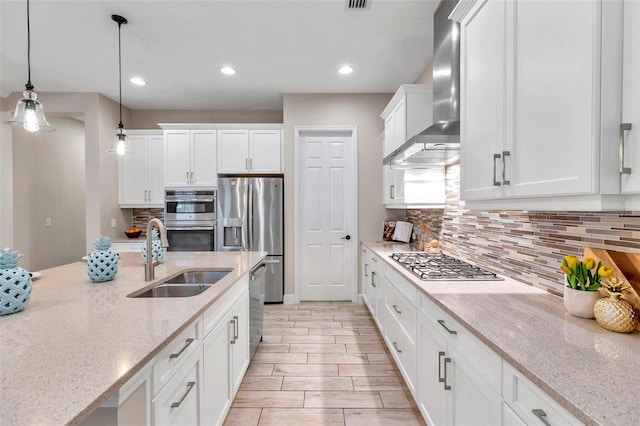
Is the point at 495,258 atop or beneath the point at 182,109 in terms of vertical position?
beneath

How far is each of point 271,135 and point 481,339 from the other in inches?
147

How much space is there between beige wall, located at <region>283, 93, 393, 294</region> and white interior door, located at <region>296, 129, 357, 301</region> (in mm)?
163

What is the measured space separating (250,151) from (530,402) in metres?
3.98

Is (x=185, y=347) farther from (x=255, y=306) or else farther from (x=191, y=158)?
(x=191, y=158)

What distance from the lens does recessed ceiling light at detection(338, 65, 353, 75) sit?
3336mm

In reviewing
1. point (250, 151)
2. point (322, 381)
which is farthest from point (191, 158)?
point (322, 381)

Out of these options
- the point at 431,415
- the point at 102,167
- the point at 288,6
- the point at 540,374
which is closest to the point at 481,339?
the point at 540,374

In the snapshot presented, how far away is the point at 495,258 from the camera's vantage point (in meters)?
2.04

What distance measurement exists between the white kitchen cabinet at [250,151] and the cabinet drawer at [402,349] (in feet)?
8.33

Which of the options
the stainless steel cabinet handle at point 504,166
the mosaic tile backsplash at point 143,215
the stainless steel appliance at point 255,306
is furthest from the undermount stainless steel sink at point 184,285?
the mosaic tile backsplash at point 143,215

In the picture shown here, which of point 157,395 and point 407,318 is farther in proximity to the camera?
point 407,318

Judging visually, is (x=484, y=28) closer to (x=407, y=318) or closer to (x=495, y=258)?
(x=495, y=258)

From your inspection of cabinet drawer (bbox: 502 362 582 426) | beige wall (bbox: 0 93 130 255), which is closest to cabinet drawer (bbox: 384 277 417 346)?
cabinet drawer (bbox: 502 362 582 426)

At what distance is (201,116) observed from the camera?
4.78 metres
